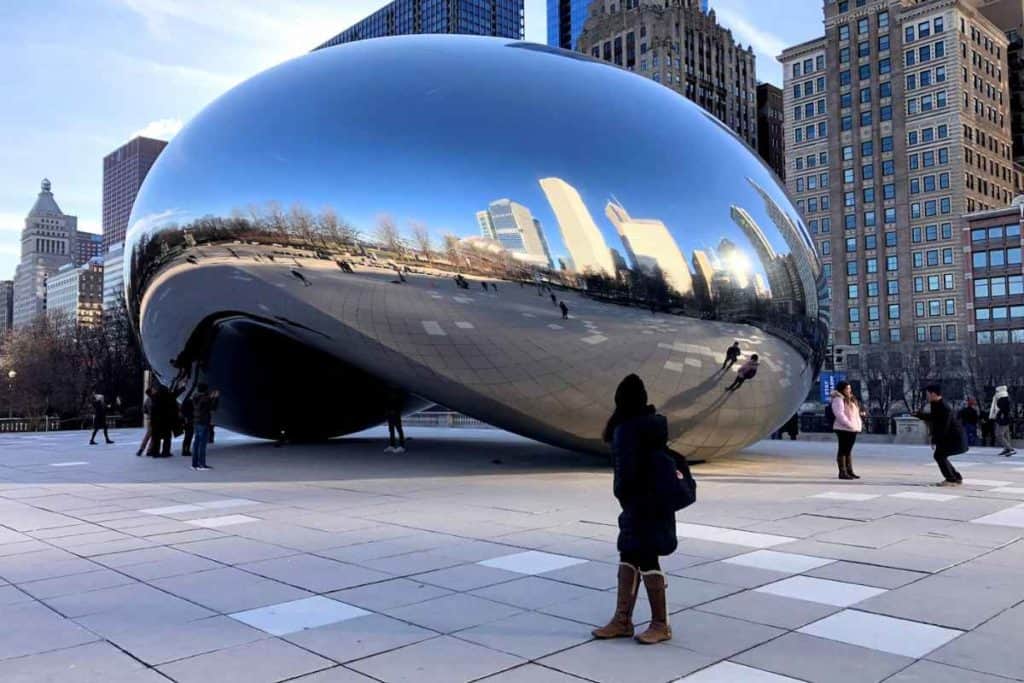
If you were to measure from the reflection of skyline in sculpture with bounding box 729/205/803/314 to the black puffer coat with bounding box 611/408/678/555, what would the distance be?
23.0 feet

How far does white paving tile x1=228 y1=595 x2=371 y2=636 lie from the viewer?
4758 millimetres

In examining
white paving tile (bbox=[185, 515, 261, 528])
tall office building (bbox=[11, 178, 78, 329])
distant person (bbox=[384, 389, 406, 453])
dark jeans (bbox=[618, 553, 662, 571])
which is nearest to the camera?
dark jeans (bbox=[618, 553, 662, 571])

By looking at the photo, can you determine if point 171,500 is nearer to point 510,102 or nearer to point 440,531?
point 440,531

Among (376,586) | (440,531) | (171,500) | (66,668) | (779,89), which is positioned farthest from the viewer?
(779,89)

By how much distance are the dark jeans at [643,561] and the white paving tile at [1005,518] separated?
520cm

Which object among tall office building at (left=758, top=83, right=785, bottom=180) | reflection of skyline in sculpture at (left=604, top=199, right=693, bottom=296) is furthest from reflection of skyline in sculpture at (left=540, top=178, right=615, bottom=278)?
tall office building at (left=758, top=83, right=785, bottom=180)

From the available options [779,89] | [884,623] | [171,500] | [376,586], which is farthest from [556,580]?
Answer: [779,89]

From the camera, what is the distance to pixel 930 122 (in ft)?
348

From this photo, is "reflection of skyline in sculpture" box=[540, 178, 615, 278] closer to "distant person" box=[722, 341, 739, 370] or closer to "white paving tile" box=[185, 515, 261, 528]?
"distant person" box=[722, 341, 739, 370]

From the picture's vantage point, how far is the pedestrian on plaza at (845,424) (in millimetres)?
11727

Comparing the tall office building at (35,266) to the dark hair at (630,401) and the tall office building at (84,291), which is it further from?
the dark hair at (630,401)

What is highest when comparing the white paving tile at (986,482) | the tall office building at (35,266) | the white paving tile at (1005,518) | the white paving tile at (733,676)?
the tall office building at (35,266)

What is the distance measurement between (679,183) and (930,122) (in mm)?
110561

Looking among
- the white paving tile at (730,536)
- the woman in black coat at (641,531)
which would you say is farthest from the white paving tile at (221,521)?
the woman in black coat at (641,531)
